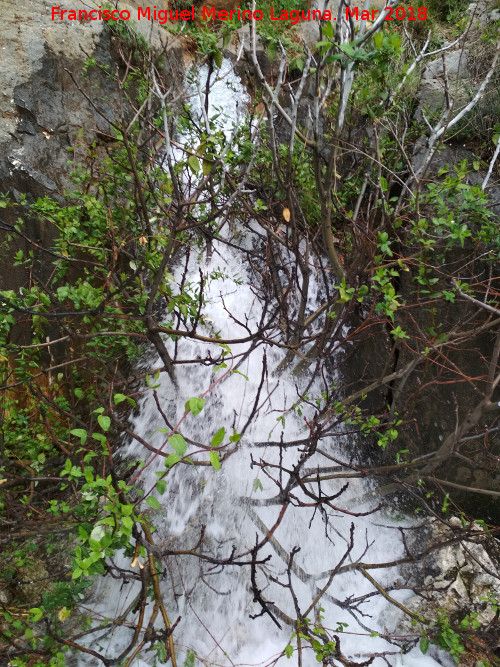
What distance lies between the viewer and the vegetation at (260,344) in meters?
2.44

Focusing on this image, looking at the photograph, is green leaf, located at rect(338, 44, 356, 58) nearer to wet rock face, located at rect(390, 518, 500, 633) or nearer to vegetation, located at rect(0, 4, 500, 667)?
vegetation, located at rect(0, 4, 500, 667)

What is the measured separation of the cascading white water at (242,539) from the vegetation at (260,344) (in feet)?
0.18

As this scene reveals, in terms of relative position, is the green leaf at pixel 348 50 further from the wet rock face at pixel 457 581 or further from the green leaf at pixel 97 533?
the wet rock face at pixel 457 581

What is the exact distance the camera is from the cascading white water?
9.65 feet

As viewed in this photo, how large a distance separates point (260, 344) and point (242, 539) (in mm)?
1412

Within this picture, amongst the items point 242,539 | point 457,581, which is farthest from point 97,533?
point 457,581

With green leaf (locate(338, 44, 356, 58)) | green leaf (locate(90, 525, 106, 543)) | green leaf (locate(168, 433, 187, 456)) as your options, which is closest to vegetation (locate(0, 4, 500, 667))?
green leaf (locate(338, 44, 356, 58))

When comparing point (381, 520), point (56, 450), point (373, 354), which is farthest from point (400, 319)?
point (56, 450)

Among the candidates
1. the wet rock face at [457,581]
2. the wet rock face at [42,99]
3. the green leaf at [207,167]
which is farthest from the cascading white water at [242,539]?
the wet rock face at [42,99]

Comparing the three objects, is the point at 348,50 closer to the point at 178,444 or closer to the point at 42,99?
the point at 178,444

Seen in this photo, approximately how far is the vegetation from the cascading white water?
56mm

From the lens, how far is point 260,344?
291 cm

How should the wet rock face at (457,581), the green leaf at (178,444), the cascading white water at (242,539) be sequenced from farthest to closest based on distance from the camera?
the wet rock face at (457,581) → the cascading white water at (242,539) → the green leaf at (178,444)

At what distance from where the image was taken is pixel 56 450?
327 cm
